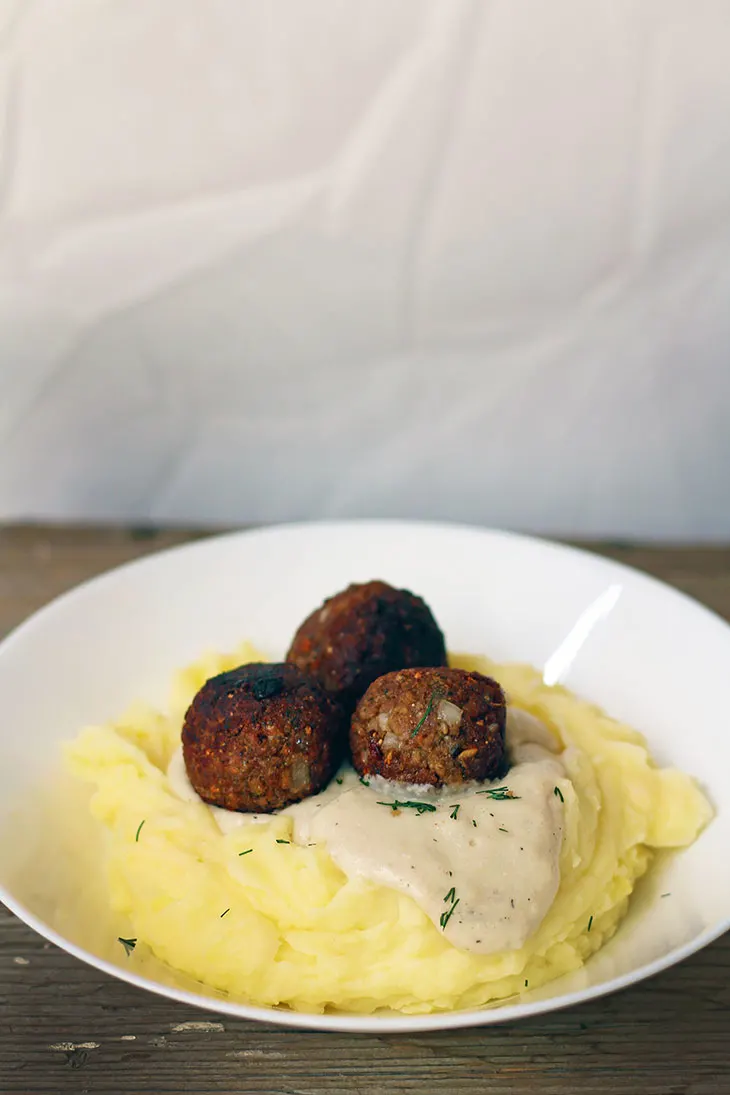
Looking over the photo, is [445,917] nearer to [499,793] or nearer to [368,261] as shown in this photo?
[499,793]

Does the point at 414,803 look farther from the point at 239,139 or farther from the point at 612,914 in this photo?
the point at 239,139

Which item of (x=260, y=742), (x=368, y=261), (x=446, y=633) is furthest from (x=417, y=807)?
(x=368, y=261)

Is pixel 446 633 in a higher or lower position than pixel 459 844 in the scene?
lower

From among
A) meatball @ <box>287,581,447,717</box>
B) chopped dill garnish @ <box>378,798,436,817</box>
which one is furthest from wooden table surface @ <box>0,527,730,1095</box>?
meatball @ <box>287,581,447,717</box>

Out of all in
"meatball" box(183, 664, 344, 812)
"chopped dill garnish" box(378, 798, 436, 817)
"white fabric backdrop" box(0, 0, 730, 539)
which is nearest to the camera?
"chopped dill garnish" box(378, 798, 436, 817)

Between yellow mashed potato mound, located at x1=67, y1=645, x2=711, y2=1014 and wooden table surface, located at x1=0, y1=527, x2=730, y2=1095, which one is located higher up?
yellow mashed potato mound, located at x1=67, y1=645, x2=711, y2=1014

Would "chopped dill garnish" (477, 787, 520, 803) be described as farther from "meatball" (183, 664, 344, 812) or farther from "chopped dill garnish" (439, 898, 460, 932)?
"meatball" (183, 664, 344, 812)

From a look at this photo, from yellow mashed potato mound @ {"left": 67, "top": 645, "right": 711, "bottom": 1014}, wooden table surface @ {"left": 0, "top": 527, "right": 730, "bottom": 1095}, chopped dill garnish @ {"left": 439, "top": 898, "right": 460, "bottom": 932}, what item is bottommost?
wooden table surface @ {"left": 0, "top": 527, "right": 730, "bottom": 1095}
